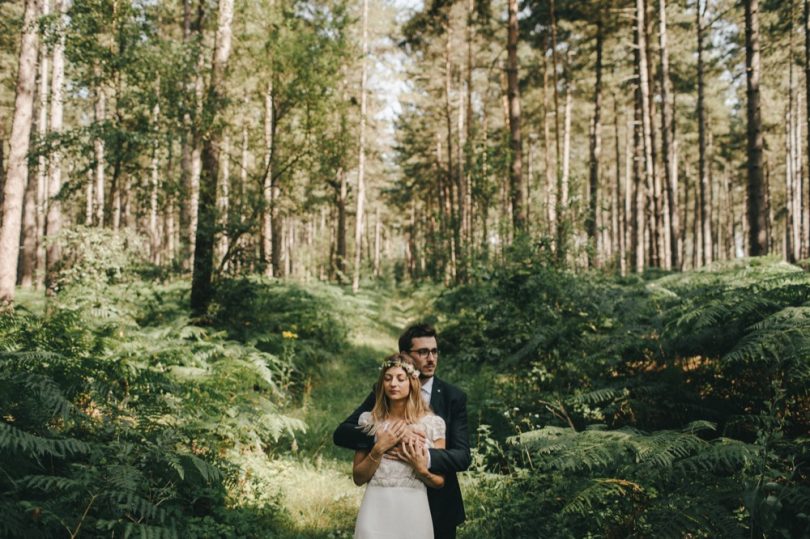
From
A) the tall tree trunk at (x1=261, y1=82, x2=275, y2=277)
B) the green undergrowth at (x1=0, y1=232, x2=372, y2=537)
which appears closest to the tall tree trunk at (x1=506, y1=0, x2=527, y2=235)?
the tall tree trunk at (x1=261, y1=82, x2=275, y2=277)

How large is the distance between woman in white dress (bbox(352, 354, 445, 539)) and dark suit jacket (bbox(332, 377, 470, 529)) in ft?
0.22

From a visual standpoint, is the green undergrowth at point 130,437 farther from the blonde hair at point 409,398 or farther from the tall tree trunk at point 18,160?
the tall tree trunk at point 18,160

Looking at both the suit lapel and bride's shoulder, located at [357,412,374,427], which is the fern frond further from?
the suit lapel

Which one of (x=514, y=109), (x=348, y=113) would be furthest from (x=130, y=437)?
(x=514, y=109)

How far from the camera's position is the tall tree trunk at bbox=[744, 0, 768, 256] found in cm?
1136

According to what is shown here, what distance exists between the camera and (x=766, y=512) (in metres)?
2.53

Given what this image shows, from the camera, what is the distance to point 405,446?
2.70 meters

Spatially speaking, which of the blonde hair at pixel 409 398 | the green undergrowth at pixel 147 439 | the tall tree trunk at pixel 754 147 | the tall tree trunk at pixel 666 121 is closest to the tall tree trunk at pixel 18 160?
the green undergrowth at pixel 147 439

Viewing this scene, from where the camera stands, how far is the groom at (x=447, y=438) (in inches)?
112

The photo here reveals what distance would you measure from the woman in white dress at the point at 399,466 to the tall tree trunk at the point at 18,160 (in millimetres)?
11616

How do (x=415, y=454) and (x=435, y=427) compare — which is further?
(x=435, y=427)

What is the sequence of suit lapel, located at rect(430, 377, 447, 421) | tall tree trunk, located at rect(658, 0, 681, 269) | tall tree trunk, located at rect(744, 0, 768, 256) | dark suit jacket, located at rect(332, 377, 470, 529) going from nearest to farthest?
dark suit jacket, located at rect(332, 377, 470, 529) < suit lapel, located at rect(430, 377, 447, 421) < tall tree trunk, located at rect(744, 0, 768, 256) < tall tree trunk, located at rect(658, 0, 681, 269)

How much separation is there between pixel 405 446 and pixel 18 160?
12610mm

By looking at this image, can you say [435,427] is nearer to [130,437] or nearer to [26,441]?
[26,441]
